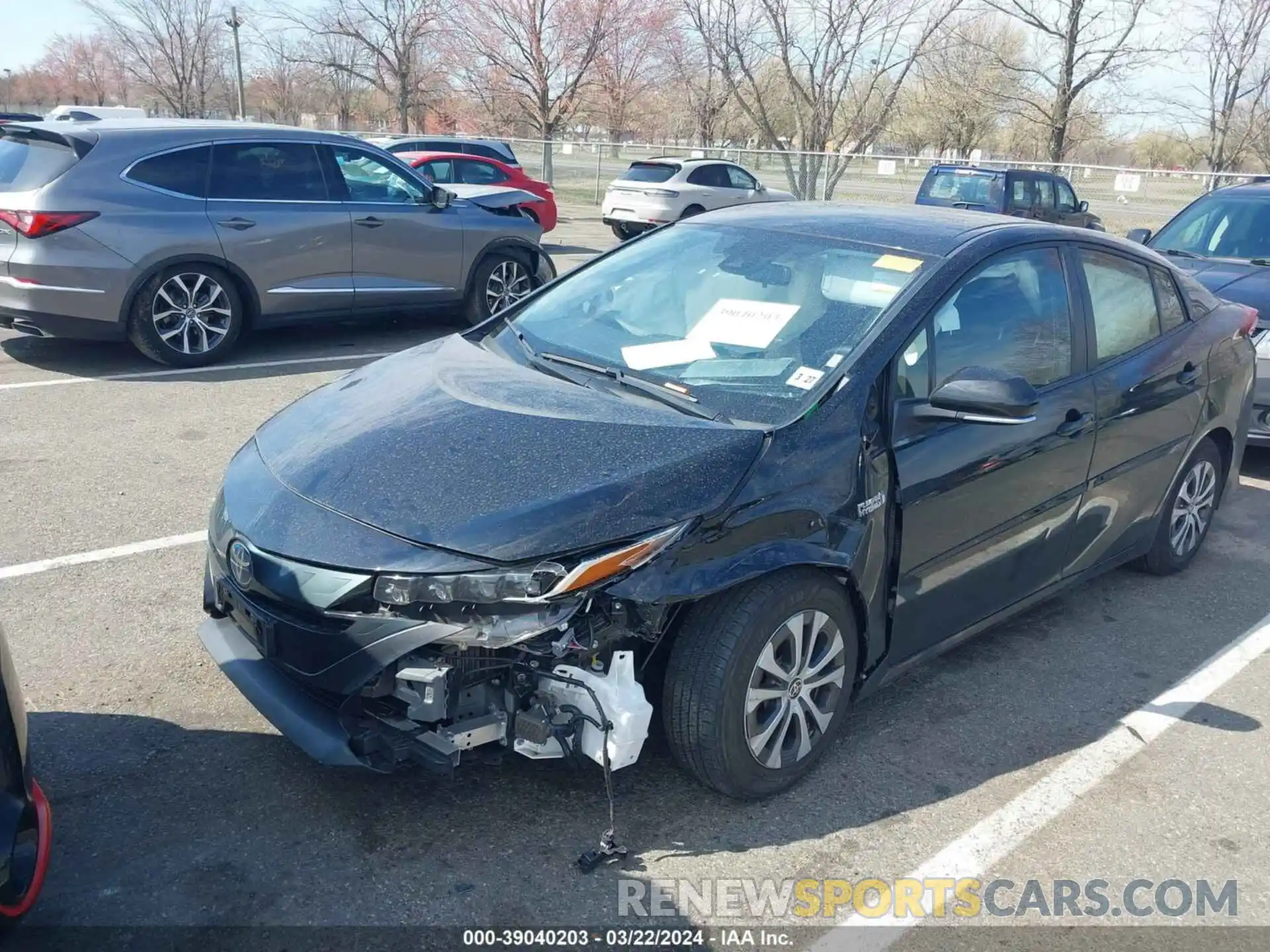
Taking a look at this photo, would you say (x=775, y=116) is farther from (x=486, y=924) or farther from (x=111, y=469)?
(x=486, y=924)

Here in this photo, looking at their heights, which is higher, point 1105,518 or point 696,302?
point 696,302

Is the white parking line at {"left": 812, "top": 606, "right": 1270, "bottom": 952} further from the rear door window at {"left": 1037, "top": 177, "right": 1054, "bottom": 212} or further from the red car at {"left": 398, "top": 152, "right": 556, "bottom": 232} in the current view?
the rear door window at {"left": 1037, "top": 177, "right": 1054, "bottom": 212}

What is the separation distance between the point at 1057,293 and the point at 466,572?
256 cm

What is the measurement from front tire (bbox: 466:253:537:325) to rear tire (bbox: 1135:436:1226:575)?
6.08 m

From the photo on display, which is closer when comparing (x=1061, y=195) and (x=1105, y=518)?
(x=1105, y=518)

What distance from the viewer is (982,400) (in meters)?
3.29

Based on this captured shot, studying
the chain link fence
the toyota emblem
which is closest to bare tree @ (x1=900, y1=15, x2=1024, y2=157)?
the chain link fence

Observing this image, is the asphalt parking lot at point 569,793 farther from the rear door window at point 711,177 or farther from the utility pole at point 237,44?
the utility pole at point 237,44

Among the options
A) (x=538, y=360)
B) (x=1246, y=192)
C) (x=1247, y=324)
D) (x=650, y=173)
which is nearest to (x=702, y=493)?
(x=538, y=360)

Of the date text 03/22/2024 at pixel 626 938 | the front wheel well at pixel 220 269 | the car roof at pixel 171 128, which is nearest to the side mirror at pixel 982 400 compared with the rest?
the date text 03/22/2024 at pixel 626 938

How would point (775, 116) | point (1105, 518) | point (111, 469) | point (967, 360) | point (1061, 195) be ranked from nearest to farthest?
point (967, 360), point (1105, 518), point (111, 469), point (1061, 195), point (775, 116)

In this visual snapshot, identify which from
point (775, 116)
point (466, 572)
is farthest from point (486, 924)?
point (775, 116)

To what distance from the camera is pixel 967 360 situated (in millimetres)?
3662

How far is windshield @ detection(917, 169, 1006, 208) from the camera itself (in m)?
16.0
